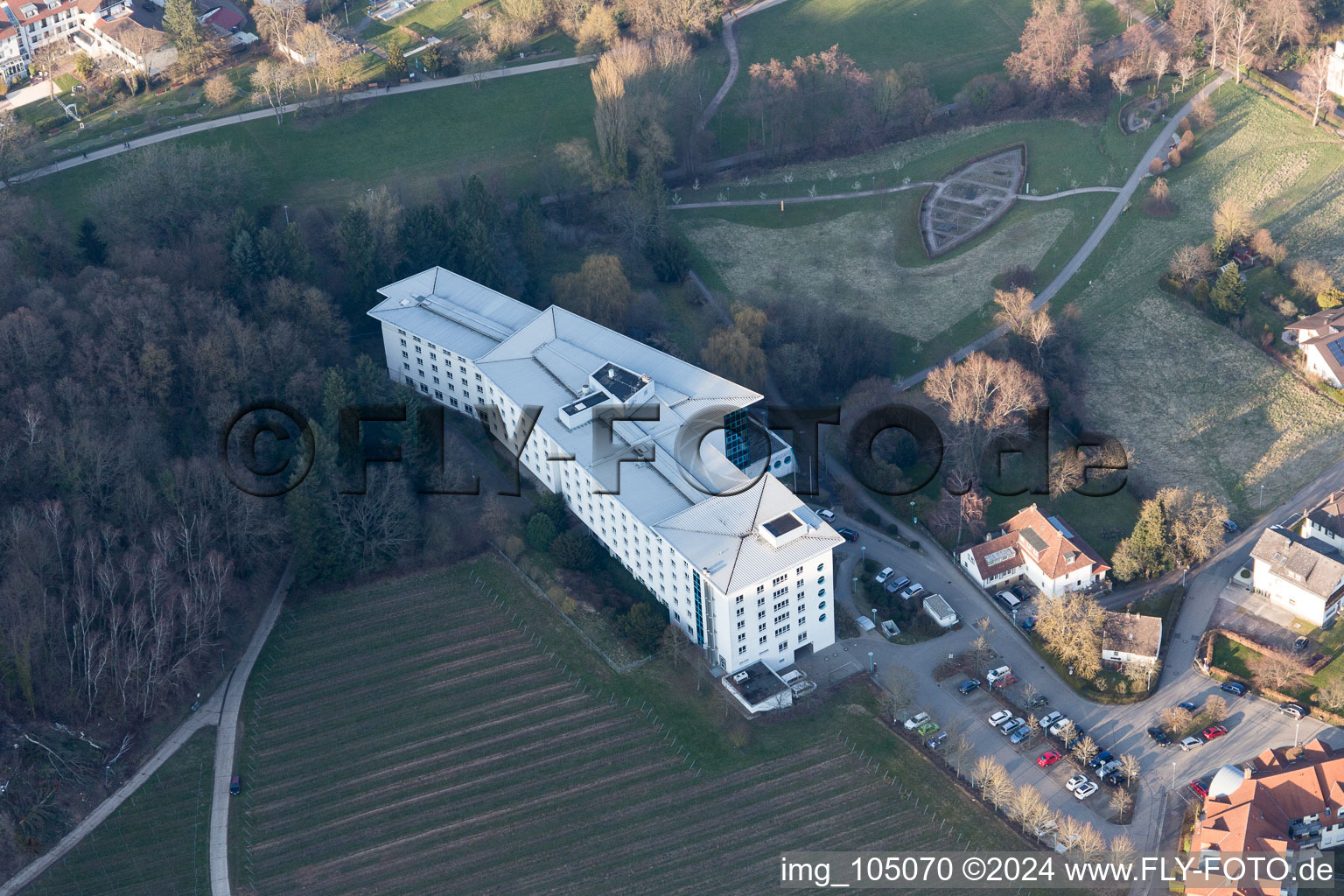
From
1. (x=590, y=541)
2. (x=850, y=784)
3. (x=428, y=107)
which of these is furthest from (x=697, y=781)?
(x=428, y=107)

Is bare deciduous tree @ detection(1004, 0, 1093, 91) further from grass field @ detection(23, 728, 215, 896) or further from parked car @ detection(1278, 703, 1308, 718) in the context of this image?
grass field @ detection(23, 728, 215, 896)

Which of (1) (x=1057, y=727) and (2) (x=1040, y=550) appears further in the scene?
(2) (x=1040, y=550)

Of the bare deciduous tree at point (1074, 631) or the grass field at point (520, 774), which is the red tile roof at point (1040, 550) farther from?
the grass field at point (520, 774)

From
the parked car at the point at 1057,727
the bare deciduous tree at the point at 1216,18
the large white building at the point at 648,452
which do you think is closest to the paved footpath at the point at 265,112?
the large white building at the point at 648,452

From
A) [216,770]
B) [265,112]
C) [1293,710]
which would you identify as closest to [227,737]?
[216,770]

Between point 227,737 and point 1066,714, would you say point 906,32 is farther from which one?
point 227,737

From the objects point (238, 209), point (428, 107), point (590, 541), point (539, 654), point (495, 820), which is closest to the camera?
point (495, 820)

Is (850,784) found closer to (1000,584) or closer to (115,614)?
(1000,584)
